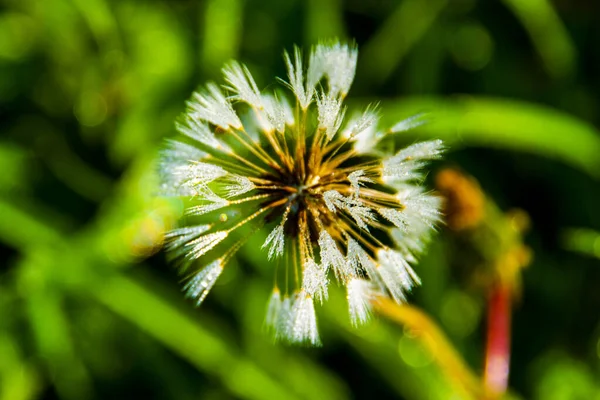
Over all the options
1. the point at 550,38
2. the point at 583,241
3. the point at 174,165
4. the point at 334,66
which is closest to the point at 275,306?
the point at 174,165

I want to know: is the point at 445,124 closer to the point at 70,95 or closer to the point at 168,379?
the point at 168,379

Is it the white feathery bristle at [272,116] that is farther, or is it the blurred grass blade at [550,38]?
the blurred grass blade at [550,38]

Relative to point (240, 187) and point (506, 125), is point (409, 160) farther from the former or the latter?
point (506, 125)

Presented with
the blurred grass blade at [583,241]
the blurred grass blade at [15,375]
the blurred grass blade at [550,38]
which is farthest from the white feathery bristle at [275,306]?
the blurred grass blade at [550,38]

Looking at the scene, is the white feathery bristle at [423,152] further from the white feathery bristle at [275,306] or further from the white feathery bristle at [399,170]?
the white feathery bristle at [275,306]

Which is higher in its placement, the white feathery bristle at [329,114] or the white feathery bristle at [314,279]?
the white feathery bristle at [329,114]

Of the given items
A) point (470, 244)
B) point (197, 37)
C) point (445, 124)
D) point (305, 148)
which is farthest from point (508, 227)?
point (197, 37)

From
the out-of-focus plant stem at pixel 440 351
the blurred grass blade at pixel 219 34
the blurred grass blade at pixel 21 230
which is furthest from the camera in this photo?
the blurred grass blade at pixel 219 34

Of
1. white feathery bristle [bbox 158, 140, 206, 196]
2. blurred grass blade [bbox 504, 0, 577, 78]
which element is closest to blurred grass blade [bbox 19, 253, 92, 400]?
white feathery bristle [bbox 158, 140, 206, 196]
